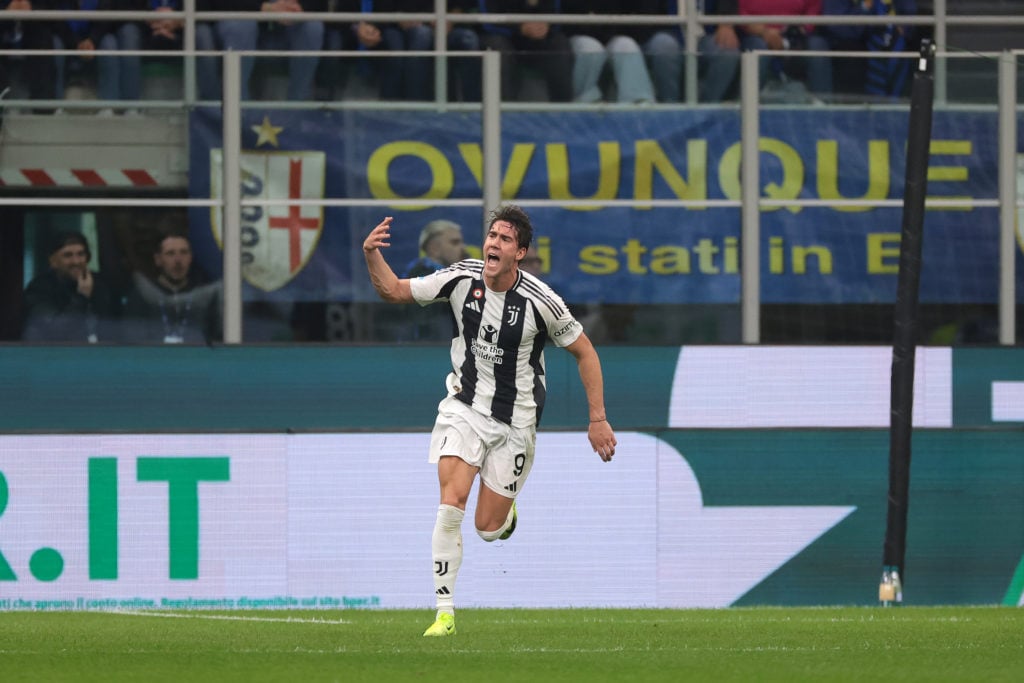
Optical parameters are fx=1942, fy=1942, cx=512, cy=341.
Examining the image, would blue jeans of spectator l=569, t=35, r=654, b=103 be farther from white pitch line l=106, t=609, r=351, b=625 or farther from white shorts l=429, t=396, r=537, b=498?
white shorts l=429, t=396, r=537, b=498

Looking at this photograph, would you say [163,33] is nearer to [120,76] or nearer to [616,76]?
[120,76]

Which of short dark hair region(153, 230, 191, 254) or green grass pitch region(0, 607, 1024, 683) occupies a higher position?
short dark hair region(153, 230, 191, 254)

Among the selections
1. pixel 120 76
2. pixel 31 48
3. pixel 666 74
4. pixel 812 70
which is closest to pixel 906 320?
pixel 812 70

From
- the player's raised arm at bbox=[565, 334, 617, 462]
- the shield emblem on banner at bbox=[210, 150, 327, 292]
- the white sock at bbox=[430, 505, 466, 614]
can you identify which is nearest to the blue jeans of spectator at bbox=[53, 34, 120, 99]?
the shield emblem on banner at bbox=[210, 150, 327, 292]

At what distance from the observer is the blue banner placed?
1540 cm

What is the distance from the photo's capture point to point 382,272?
9320 mm

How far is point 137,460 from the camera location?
1499 cm

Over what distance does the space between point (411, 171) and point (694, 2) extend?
3.32 metres

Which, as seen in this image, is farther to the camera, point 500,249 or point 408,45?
point 408,45

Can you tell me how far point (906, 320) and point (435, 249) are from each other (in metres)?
3.71

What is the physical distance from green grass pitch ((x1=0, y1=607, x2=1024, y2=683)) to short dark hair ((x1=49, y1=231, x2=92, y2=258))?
4.08 m

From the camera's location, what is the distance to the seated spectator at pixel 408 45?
15.5 meters

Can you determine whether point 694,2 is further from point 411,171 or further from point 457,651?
point 457,651

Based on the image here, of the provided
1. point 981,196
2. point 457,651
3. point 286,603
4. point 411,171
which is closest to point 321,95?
point 411,171
